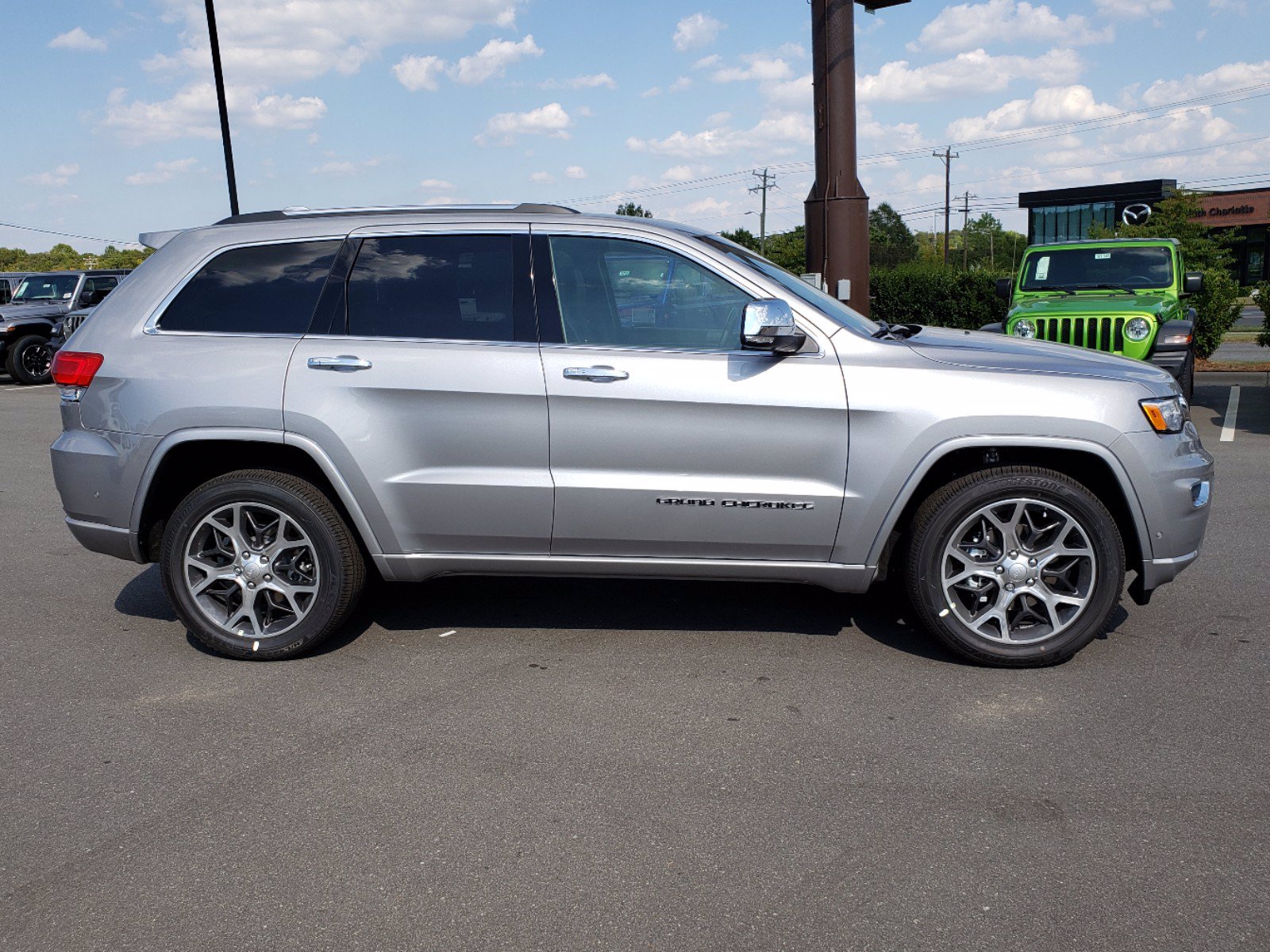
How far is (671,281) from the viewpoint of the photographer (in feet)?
15.5

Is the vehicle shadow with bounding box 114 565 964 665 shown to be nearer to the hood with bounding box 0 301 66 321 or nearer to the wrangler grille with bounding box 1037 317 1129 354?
the wrangler grille with bounding box 1037 317 1129 354

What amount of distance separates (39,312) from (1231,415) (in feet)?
61.2

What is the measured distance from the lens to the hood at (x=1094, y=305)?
1164 centimetres

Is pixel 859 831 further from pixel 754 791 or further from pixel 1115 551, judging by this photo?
pixel 1115 551

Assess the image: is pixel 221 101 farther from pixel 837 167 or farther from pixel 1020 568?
pixel 1020 568

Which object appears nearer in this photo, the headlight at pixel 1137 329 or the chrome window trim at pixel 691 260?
the chrome window trim at pixel 691 260

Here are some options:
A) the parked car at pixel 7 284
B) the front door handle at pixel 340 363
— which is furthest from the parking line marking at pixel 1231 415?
the parked car at pixel 7 284

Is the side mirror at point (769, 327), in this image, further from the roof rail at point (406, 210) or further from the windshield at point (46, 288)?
the windshield at point (46, 288)

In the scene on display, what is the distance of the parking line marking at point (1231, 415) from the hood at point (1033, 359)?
6996 mm

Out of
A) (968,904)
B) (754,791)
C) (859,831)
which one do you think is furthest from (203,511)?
(968,904)

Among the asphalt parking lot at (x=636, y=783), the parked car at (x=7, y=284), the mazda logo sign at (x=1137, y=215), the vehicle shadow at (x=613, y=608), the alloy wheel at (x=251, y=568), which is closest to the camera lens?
the asphalt parking lot at (x=636, y=783)

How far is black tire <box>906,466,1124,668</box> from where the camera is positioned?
455cm

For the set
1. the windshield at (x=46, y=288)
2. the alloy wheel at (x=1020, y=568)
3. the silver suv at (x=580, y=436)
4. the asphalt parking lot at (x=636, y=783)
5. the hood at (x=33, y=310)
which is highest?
the windshield at (x=46, y=288)

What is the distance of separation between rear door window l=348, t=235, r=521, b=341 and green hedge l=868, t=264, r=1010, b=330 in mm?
16753
